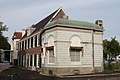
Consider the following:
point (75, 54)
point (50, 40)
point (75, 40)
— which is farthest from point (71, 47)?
point (50, 40)

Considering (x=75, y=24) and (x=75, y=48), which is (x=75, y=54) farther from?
(x=75, y=24)

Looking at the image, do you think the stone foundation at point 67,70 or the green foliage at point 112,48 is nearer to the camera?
the stone foundation at point 67,70

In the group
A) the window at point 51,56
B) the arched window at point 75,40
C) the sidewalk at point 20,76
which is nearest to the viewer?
the sidewalk at point 20,76

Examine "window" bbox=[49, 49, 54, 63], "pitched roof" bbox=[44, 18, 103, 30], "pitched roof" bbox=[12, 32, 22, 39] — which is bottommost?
"window" bbox=[49, 49, 54, 63]

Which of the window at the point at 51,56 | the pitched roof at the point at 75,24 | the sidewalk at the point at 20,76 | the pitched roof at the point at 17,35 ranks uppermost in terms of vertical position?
the pitched roof at the point at 17,35

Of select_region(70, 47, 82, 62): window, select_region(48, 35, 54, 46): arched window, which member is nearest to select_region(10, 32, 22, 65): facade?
select_region(48, 35, 54, 46): arched window

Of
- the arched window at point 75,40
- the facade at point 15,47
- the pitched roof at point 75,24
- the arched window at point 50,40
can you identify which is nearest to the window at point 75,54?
the arched window at point 75,40

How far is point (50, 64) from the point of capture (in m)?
33.5

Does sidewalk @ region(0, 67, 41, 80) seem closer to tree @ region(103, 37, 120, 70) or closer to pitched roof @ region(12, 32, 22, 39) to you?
tree @ region(103, 37, 120, 70)

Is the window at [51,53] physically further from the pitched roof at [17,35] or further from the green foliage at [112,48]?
the pitched roof at [17,35]

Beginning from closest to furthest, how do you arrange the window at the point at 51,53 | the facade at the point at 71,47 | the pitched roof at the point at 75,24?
the facade at the point at 71,47 < the pitched roof at the point at 75,24 < the window at the point at 51,53

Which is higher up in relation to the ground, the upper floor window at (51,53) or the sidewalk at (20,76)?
the upper floor window at (51,53)

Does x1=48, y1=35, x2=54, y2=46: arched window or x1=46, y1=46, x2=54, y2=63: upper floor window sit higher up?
x1=48, y1=35, x2=54, y2=46: arched window

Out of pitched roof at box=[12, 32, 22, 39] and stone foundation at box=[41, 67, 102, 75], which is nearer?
stone foundation at box=[41, 67, 102, 75]
